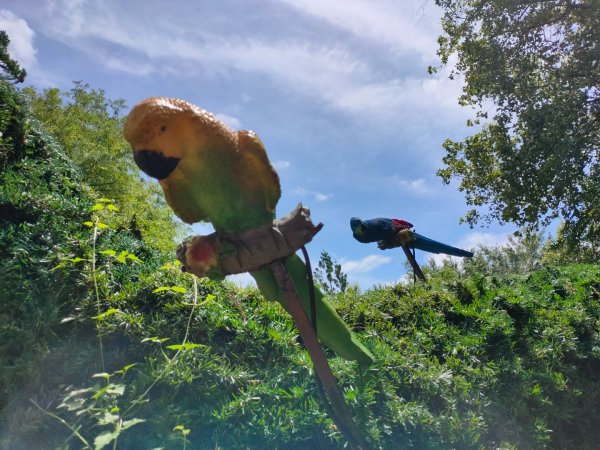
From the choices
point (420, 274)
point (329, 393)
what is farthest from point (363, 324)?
point (420, 274)

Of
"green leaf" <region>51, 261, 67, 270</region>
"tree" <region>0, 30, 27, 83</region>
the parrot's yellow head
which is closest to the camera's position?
the parrot's yellow head

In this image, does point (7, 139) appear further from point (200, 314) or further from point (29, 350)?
point (200, 314)

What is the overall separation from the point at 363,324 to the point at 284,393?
1106mm

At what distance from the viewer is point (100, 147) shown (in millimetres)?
12430

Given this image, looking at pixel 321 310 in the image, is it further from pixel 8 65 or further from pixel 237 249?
pixel 8 65

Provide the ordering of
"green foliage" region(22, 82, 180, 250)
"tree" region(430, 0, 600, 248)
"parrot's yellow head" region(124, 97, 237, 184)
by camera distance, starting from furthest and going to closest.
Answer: "green foliage" region(22, 82, 180, 250)
"tree" region(430, 0, 600, 248)
"parrot's yellow head" region(124, 97, 237, 184)

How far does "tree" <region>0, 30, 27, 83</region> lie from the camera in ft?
12.4

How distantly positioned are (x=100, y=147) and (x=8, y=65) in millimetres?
9213

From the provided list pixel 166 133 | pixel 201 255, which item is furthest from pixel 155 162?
pixel 201 255

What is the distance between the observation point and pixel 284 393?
174cm

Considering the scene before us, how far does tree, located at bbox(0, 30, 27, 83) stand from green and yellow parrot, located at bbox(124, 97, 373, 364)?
10.6 feet

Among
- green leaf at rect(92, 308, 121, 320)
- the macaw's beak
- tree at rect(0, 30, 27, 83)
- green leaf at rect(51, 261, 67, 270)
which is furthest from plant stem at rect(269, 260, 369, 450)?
tree at rect(0, 30, 27, 83)

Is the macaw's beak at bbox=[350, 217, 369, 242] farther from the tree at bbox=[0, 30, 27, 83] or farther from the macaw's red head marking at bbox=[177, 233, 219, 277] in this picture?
the tree at bbox=[0, 30, 27, 83]

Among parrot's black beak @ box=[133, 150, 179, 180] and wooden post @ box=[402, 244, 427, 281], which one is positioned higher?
wooden post @ box=[402, 244, 427, 281]
